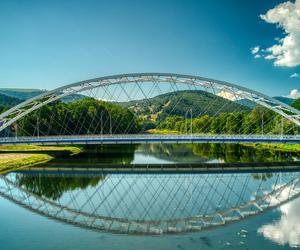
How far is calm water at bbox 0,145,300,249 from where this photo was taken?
696 inches

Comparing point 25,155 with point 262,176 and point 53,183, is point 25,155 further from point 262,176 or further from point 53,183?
point 262,176

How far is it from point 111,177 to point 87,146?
36471mm

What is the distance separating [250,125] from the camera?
7556 centimetres

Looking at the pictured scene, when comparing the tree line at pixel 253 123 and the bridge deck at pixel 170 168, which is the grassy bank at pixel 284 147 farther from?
→ the bridge deck at pixel 170 168

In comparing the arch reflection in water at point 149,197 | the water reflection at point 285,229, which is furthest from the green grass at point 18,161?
the water reflection at point 285,229

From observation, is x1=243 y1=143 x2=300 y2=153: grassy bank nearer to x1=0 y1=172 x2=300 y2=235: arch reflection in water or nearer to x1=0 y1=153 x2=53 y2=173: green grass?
x1=0 y1=172 x2=300 y2=235: arch reflection in water

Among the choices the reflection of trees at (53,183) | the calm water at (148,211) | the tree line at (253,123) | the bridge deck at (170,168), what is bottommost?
the bridge deck at (170,168)

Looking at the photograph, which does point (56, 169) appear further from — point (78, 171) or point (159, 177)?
point (159, 177)

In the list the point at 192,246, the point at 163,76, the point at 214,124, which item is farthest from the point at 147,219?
the point at 214,124

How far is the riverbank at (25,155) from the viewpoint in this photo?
40188 mm

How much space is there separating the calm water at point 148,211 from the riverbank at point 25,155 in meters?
3.70

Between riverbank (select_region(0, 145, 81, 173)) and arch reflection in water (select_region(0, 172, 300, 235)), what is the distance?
436cm

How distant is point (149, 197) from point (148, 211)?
3955 millimetres

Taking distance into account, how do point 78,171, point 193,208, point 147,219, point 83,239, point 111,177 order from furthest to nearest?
point 78,171
point 111,177
point 193,208
point 147,219
point 83,239
